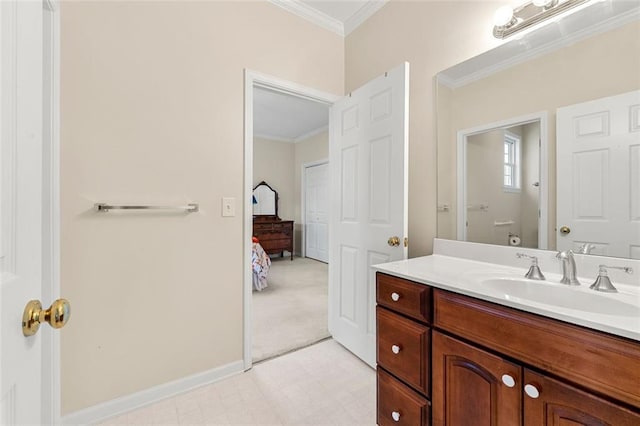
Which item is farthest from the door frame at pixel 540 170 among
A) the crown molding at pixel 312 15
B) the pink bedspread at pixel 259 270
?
the pink bedspread at pixel 259 270

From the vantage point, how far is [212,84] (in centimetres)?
173

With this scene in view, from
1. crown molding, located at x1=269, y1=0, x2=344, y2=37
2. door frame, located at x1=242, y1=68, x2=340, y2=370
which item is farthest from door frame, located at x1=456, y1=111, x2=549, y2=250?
crown molding, located at x1=269, y1=0, x2=344, y2=37

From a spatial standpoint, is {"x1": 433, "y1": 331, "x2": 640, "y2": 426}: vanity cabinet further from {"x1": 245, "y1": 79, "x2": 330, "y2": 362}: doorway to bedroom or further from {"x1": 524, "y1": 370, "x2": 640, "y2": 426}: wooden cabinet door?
{"x1": 245, "y1": 79, "x2": 330, "y2": 362}: doorway to bedroom

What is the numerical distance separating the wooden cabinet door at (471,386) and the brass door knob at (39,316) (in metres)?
1.15

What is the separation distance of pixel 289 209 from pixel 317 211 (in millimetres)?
827

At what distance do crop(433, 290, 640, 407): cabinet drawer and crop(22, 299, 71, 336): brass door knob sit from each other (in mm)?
1133

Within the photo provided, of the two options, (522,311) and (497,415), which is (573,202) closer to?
(522,311)

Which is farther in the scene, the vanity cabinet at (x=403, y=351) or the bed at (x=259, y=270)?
the bed at (x=259, y=270)

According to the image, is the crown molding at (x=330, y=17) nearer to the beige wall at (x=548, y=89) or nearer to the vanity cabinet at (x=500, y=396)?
the beige wall at (x=548, y=89)

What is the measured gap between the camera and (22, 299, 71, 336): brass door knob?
0.51 metres

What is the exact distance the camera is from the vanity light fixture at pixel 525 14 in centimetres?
122

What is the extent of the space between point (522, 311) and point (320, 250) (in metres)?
4.84

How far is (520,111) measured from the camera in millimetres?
1371

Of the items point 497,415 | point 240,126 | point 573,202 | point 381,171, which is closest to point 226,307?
point 240,126
